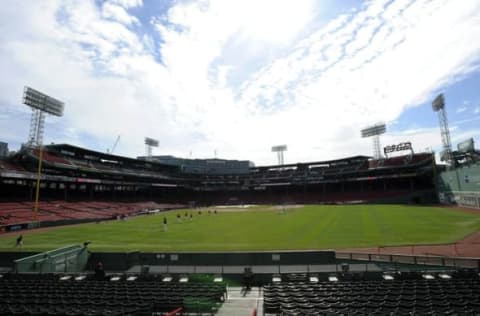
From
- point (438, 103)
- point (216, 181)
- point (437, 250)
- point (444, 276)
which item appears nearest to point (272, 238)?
point (437, 250)

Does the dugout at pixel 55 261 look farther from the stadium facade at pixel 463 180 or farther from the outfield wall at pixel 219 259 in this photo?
the stadium facade at pixel 463 180

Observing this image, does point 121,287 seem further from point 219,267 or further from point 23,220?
point 23,220

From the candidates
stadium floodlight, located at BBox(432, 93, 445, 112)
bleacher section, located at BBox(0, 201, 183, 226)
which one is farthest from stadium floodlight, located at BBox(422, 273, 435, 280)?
stadium floodlight, located at BBox(432, 93, 445, 112)

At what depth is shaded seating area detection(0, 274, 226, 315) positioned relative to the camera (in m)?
8.68

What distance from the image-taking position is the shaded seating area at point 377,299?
8.40 metres

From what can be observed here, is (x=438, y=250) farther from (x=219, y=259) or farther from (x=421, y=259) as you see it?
(x=219, y=259)

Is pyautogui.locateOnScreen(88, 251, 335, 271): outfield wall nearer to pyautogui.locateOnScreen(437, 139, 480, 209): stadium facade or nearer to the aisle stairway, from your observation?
the aisle stairway

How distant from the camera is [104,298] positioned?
10156 millimetres

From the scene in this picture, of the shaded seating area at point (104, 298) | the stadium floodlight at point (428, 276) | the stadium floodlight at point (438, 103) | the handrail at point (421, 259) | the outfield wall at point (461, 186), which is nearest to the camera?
the shaded seating area at point (104, 298)

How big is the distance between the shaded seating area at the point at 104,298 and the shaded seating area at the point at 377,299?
8.48 feet

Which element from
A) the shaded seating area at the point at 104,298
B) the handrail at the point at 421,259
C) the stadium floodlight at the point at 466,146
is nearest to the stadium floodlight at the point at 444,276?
the handrail at the point at 421,259

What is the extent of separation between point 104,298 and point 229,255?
371 inches

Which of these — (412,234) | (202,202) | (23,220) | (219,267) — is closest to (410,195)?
(412,234)

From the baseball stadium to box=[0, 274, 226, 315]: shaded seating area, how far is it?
0.05m
